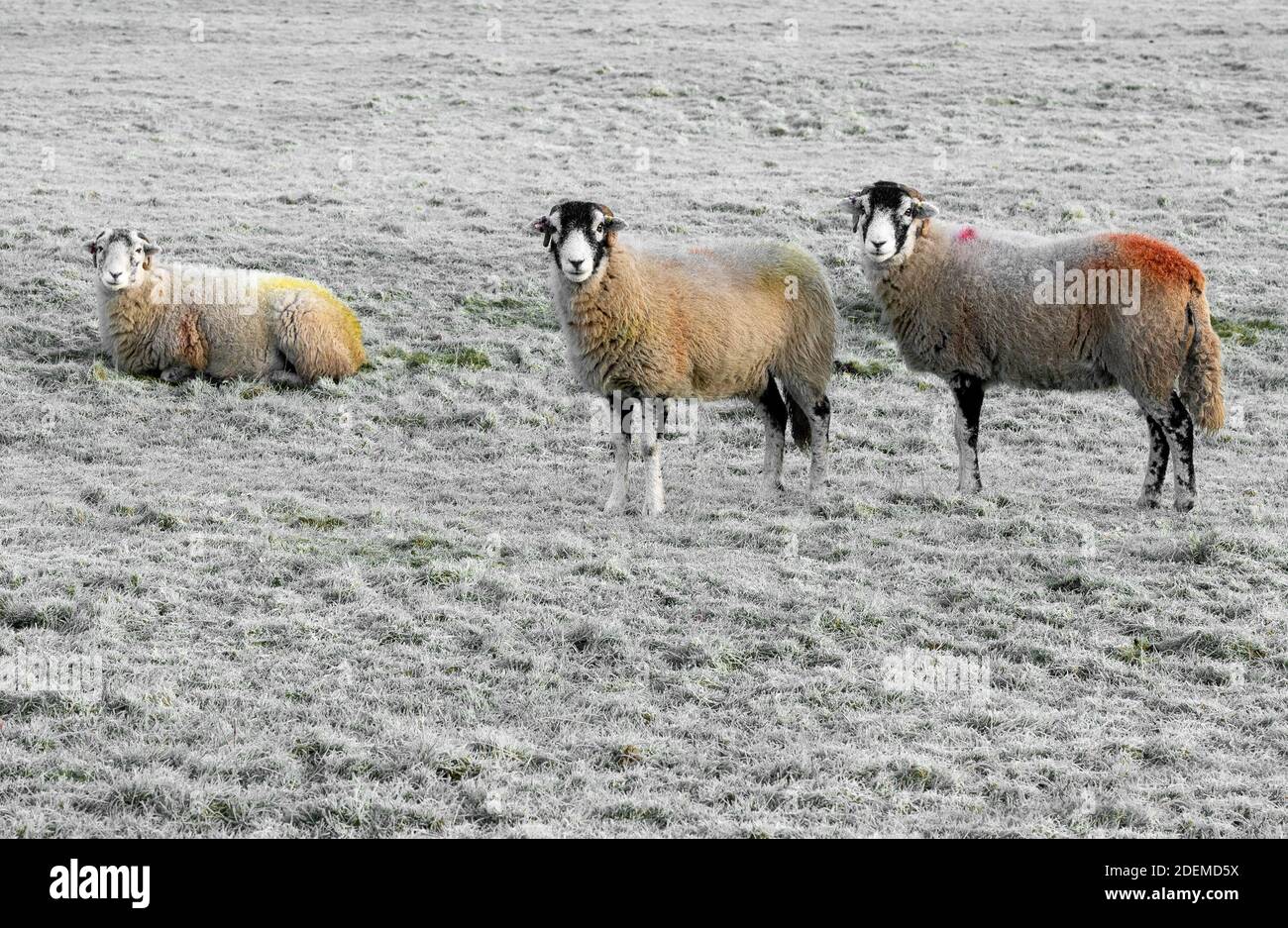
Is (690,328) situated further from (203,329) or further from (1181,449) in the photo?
(203,329)

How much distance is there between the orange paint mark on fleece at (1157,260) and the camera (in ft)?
32.8

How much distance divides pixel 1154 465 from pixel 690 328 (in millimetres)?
3841

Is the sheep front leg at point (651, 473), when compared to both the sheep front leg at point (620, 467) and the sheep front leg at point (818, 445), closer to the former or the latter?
the sheep front leg at point (620, 467)

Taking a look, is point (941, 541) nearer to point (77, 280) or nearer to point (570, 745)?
point (570, 745)

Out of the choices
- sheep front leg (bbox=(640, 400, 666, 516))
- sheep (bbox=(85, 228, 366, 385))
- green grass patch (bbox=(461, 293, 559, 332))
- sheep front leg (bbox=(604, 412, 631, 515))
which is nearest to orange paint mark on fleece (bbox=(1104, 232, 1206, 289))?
sheep front leg (bbox=(640, 400, 666, 516))

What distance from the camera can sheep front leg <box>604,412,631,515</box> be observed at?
10.3 meters

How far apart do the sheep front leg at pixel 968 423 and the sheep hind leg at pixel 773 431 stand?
1.44 m

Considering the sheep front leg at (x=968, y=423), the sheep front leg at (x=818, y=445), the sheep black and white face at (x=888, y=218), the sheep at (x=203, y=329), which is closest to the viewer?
the sheep black and white face at (x=888, y=218)

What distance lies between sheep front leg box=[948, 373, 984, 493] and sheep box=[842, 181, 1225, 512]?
0.01 meters

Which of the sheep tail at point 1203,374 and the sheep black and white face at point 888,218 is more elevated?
the sheep black and white face at point 888,218

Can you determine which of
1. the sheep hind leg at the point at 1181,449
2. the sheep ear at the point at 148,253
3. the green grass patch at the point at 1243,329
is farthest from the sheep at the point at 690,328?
the green grass patch at the point at 1243,329

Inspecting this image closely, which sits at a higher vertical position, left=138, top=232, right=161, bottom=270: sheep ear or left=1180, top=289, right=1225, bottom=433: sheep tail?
left=138, top=232, right=161, bottom=270: sheep ear

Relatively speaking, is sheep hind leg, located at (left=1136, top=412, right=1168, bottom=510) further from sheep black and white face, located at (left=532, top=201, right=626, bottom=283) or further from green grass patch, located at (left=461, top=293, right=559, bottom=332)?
green grass patch, located at (left=461, top=293, right=559, bottom=332)

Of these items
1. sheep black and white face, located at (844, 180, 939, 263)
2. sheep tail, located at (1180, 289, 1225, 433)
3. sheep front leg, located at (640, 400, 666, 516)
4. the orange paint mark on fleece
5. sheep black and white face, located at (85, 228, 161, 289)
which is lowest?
sheep front leg, located at (640, 400, 666, 516)
